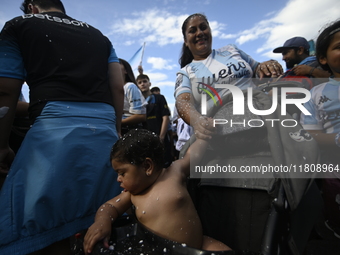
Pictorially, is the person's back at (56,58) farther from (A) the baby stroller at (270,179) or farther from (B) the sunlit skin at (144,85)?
(B) the sunlit skin at (144,85)

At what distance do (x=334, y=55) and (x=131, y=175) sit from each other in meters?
1.85

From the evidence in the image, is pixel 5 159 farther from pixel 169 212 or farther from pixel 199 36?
pixel 199 36

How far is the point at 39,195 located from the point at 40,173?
12cm

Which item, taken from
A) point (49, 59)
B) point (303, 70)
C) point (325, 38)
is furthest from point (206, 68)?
point (49, 59)

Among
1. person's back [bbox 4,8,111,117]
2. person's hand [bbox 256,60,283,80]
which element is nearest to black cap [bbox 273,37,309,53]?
person's hand [bbox 256,60,283,80]

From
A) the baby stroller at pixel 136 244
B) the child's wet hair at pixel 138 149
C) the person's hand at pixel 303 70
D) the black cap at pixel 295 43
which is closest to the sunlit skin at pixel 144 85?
the black cap at pixel 295 43

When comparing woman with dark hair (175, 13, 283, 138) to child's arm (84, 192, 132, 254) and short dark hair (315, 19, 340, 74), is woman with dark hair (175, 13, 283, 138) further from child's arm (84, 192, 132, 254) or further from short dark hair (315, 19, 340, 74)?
child's arm (84, 192, 132, 254)

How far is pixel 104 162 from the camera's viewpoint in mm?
1490

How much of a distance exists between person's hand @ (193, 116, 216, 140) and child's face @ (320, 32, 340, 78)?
1.24 metres

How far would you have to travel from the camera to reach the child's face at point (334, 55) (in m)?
1.86

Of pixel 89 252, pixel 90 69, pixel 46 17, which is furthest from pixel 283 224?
pixel 46 17

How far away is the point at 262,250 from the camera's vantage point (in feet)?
3.19

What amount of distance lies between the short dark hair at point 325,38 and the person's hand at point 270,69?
54 cm

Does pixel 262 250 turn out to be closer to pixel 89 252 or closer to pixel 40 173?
pixel 89 252
